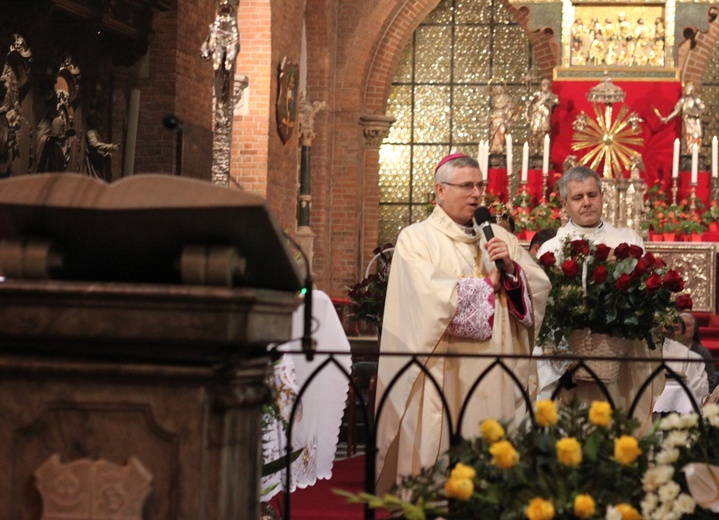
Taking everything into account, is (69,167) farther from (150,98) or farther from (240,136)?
(240,136)

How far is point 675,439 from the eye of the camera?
3.76m

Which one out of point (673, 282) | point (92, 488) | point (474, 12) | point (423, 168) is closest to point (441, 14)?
point (474, 12)

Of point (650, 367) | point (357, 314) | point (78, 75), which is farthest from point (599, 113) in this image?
point (650, 367)

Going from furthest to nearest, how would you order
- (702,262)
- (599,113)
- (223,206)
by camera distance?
(599,113)
(702,262)
(223,206)

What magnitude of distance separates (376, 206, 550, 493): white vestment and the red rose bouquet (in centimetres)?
17

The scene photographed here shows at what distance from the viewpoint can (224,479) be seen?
2.96 meters

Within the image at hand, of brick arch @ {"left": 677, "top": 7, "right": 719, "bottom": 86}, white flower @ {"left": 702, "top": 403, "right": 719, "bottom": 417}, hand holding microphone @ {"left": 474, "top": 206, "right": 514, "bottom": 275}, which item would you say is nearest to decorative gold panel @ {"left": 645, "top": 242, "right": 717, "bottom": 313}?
brick arch @ {"left": 677, "top": 7, "right": 719, "bottom": 86}

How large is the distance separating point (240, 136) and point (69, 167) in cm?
501

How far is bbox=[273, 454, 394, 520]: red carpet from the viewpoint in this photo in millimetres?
6754

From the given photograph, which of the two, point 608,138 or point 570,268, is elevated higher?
point 608,138

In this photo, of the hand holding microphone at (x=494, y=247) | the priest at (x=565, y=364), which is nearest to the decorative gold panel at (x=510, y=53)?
the priest at (x=565, y=364)

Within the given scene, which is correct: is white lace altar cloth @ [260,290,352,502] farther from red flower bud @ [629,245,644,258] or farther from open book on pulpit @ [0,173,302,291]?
open book on pulpit @ [0,173,302,291]

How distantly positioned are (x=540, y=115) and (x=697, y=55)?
4019 millimetres

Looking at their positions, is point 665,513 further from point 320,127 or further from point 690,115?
point 320,127
